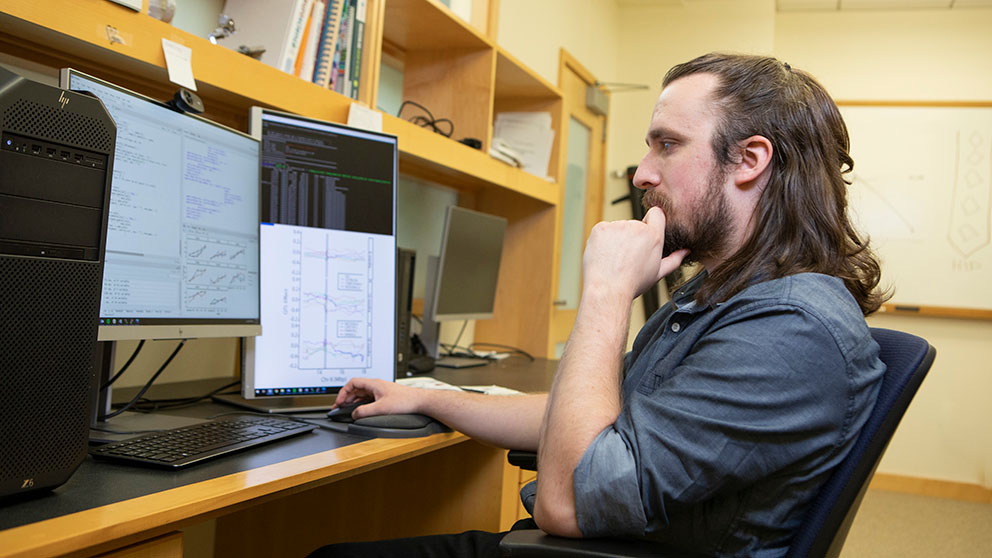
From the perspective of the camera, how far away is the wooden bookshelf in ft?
4.03

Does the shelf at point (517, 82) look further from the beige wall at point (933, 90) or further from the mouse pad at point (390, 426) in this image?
the beige wall at point (933, 90)

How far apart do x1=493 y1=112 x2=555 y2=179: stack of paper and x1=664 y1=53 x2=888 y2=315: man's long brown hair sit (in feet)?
6.06

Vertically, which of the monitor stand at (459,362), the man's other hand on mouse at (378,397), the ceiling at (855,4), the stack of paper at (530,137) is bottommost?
the monitor stand at (459,362)

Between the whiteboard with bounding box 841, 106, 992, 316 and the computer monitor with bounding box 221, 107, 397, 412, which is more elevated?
the whiteboard with bounding box 841, 106, 992, 316

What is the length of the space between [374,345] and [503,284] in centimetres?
156

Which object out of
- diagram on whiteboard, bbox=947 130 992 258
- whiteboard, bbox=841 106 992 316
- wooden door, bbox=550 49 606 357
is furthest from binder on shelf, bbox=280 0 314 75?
diagram on whiteboard, bbox=947 130 992 258

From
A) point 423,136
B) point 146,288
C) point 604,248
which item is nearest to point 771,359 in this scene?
point 604,248

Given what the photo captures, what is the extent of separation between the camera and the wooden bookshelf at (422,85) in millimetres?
1229

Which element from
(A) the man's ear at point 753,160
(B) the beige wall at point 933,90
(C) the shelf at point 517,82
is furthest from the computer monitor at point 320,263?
(B) the beige wall at point 933,90

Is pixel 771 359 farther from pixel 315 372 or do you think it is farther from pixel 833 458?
pixel 315 372

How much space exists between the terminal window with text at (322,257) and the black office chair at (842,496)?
73 centimetres

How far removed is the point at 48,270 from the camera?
0.79m

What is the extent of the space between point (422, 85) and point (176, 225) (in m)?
1.43

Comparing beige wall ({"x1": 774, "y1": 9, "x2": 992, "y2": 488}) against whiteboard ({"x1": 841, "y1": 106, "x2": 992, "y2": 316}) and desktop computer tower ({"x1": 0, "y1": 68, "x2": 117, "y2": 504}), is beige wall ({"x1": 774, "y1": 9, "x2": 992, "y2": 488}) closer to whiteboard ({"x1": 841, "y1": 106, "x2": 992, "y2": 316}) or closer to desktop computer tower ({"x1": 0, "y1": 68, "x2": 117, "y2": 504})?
whiteboard ({"x1": 841, "y1": 106, "x2": 992, "y2": 316})
